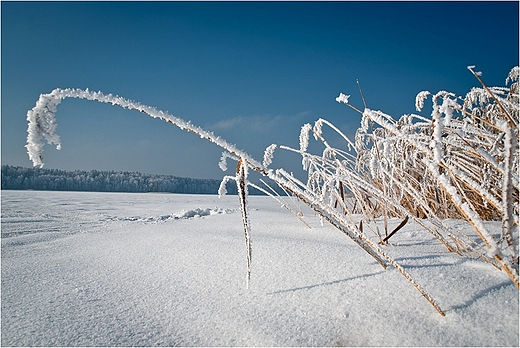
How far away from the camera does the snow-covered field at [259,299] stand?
553mm

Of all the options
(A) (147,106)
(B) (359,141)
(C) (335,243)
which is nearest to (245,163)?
(A) (147,106)

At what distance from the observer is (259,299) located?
2.28 feet

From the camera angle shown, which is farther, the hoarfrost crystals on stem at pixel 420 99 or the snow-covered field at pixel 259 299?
the hoarfrost crystals on stem at pixel 420 99

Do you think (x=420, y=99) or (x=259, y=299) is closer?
(x=259, y=299)

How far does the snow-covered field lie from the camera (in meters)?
0.55

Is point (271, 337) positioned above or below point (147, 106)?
below

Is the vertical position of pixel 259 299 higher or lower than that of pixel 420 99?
lower

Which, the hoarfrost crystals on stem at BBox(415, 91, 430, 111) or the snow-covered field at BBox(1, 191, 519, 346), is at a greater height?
the hoarfrost crystals on stem at BBox(415, 91, 430, 111)

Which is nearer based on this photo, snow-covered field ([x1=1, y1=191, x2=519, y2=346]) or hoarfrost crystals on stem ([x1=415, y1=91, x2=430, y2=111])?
snow-covered field ([x1=1, y1=191, x2=519, y2=346])

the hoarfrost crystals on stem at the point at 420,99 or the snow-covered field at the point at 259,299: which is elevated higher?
the hoarfrost crystals on stem at the point at 420,99

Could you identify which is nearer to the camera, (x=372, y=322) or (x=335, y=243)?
(x=372, y=322)

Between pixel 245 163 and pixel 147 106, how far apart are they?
0.58 ft

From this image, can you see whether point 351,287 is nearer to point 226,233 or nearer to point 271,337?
point 271,337

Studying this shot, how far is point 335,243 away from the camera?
3.62 ft
